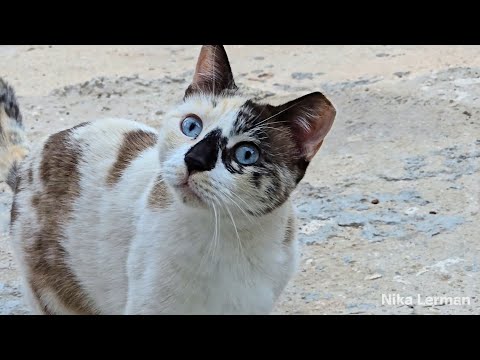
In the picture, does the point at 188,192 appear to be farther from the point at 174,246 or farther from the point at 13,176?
the point at 13,176

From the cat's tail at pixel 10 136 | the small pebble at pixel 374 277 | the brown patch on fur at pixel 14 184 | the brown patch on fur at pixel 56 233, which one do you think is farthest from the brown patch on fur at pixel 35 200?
the small pebble at pixel 374 277

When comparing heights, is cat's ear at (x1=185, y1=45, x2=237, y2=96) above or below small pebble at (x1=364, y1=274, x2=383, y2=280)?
above

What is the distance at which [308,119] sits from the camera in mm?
2799

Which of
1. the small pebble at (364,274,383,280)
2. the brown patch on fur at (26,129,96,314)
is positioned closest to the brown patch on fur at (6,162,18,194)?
the brown patch on fur at (26,129,96,314)

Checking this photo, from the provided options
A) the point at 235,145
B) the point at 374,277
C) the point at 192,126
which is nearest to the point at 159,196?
the point at 192,126

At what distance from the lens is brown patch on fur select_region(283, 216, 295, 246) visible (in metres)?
3.04

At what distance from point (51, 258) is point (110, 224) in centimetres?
30

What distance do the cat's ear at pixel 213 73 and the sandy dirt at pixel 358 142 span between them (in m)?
1.03

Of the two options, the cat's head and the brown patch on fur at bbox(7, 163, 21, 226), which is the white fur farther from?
the brown patch on fur at bbox(7, 163, 21, 226)

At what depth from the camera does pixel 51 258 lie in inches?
128

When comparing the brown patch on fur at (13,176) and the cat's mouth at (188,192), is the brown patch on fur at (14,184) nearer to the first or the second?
the brown patch on fur at (13,176)

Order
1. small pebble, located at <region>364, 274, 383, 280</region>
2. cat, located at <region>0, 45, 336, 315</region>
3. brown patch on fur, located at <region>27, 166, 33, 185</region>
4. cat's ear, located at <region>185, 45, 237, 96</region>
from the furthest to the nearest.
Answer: small pebble, located at <region>364, 274, 383, 280</region> < brown patch on fur, located at <region>27, 166, 33, 185</region> < cat's ear, located at <region>185, 45, 237, 96</region> < cat, located at <region>0, 45, 336, 315</region>

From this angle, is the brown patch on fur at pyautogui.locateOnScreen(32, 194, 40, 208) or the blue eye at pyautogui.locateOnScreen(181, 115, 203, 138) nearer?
the blue eye at pyautogui.locateOnScreen(181, 115, 203, 138)

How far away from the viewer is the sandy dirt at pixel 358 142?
360cm
